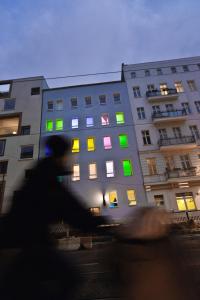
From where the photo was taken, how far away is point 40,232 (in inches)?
59.9

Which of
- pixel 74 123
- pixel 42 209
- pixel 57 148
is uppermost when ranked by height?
pixel 74 123

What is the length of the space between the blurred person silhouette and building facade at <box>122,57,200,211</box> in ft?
61.4

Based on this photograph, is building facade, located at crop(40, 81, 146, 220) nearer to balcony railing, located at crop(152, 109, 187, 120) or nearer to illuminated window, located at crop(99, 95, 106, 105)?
illuminated window, located at crop(99, 95, 106, 105)

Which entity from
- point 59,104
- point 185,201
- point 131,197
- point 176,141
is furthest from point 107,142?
point 185,201

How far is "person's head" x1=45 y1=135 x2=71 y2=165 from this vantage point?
6.31 ft

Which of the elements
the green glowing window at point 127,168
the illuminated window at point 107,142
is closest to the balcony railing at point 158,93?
the illuminated window at point 107,142

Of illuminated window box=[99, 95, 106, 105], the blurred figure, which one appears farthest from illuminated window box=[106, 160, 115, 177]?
the blurred figure

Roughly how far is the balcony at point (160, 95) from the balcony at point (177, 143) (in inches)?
238

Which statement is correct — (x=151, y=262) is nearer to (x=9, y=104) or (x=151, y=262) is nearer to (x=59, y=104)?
(x=59, y=104)

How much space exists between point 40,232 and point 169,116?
78.4ft

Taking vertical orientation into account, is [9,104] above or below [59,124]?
above

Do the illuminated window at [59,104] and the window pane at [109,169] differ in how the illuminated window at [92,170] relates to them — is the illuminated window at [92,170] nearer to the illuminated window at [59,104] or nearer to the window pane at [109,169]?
the window pane at [109,169]

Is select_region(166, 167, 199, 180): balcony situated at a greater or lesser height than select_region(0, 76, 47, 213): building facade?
lesser

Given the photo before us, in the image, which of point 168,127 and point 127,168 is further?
point 168,127
